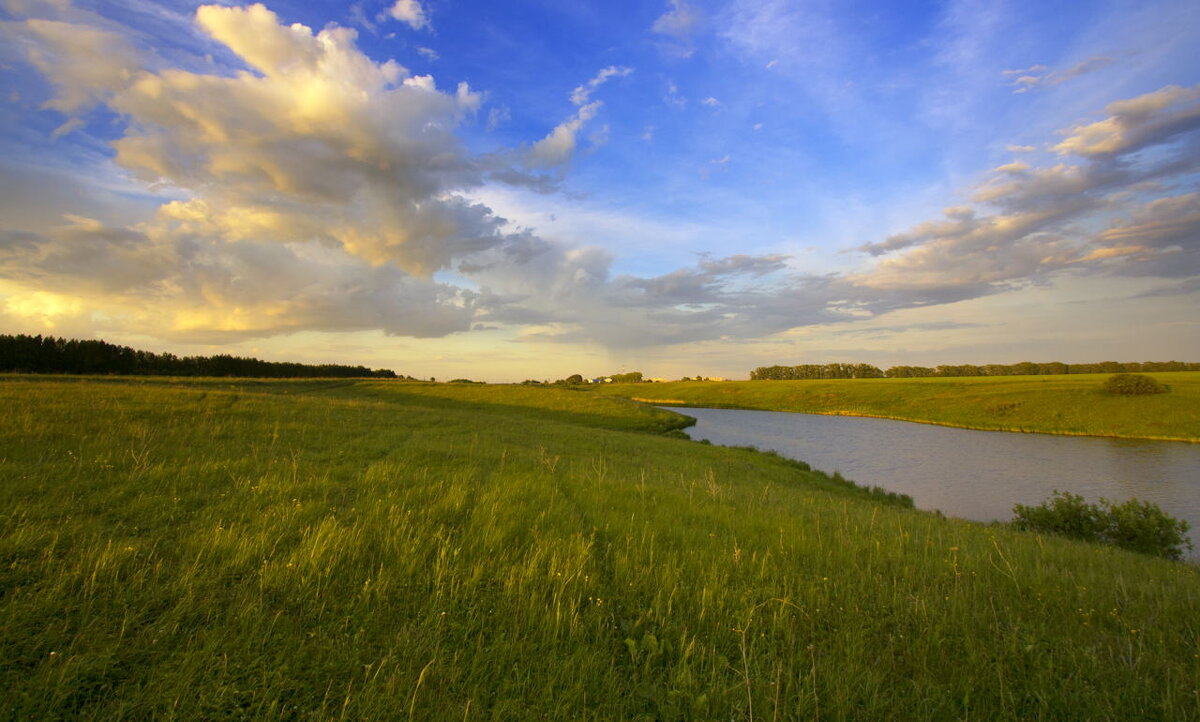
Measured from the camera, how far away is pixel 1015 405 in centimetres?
5412

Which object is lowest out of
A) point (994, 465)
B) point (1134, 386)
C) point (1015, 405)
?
point (994, 465)

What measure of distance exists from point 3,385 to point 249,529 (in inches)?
783

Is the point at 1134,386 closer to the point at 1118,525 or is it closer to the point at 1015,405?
the point at 1015,405

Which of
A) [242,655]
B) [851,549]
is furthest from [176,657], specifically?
[851,549]

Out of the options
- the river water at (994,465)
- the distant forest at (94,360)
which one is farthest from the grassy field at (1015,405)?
the distant forest at (94,360)

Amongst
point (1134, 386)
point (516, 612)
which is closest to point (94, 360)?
point (516, 612)

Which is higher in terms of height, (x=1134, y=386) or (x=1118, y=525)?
(x=1134, y=386)

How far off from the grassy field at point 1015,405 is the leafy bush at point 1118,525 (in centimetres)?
4097

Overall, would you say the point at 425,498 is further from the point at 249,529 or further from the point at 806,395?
the point at 806,395

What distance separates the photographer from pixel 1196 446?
34188 mm

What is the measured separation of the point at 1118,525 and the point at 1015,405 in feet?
177

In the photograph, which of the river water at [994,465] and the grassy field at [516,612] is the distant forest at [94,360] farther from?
the river water at [994,465]

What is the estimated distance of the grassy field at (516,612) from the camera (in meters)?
2.88

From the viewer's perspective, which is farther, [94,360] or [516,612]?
[94,360]
